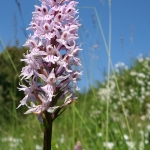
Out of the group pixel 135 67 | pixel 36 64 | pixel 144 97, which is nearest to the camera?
pixel 36 64

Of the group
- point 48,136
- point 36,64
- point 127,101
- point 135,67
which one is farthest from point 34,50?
point 135,67

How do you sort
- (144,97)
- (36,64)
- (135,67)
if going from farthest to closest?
1. (135,67)
2. (144,97)
3. (36,64)

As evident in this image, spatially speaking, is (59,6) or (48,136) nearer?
(48,136)

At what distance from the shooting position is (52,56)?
1.33m

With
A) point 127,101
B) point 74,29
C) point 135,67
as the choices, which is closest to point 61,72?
point 74,29

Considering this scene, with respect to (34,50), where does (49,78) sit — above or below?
below

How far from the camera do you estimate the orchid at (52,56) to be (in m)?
1.32

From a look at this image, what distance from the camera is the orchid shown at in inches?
51.9

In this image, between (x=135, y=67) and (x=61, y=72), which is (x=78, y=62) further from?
(x=135, y=67)

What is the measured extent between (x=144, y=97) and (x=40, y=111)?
295 inches

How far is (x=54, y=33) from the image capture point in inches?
53.9

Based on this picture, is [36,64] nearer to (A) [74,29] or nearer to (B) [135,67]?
(A) [74,29]

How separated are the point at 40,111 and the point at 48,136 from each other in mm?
88

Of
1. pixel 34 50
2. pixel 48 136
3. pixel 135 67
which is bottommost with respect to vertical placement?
pixel 48 136
